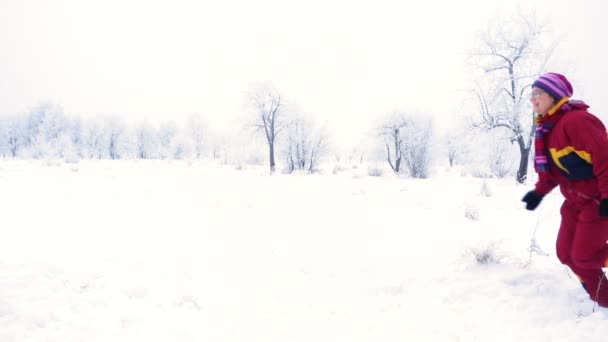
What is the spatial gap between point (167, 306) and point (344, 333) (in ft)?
5.14

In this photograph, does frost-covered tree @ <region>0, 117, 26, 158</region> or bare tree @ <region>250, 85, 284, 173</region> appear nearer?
bare tree @ <region>250, 85, 284, 173</region>

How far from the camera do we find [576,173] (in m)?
2.13

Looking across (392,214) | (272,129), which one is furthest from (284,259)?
(272,129)

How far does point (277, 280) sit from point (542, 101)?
A: 2887 millimetres

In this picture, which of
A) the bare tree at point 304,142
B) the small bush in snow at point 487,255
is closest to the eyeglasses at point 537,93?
the small bush in snow at point 487,255

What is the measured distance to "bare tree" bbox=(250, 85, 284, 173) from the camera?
25.0 m

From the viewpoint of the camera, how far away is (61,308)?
8.32 feet

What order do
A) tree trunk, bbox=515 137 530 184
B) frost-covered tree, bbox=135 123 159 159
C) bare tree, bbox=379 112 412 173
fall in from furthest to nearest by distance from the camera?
frost-covered tree, bbox=135 123 159 159
bare tree, bbox=379 112 412 173
tree trunk, bbox=515 137 530 184

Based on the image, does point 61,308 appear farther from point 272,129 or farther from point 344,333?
point 272,129

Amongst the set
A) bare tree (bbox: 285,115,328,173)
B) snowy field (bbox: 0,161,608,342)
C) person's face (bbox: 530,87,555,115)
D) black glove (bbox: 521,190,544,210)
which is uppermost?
bare tree (bbox: 285,115,328,173)

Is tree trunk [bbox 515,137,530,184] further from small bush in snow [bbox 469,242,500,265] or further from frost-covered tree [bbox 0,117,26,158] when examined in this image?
frost-covered tree [bbox 0,117,26,158]

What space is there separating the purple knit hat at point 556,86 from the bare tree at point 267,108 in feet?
74.9

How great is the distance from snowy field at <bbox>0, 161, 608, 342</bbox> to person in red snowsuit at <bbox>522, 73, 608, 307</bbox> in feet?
1.32

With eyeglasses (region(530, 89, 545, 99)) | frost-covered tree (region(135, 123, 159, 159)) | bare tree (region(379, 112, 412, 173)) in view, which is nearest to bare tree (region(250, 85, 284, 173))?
bare tree (region(379, 112, 412, 173))
